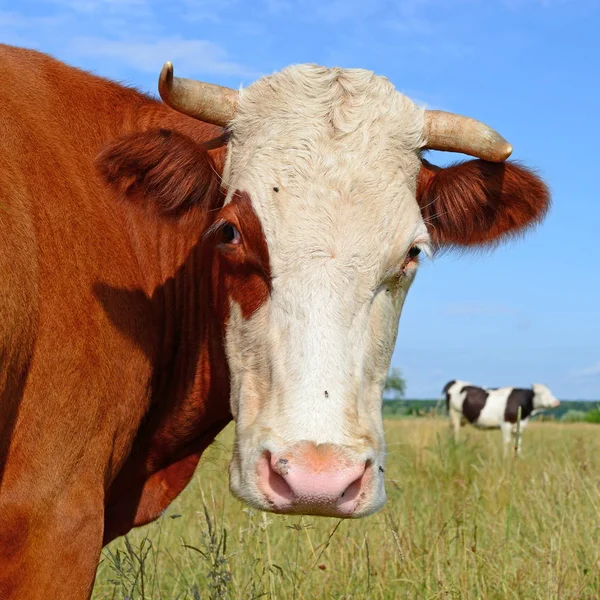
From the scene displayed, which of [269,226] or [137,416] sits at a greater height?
[269,226]

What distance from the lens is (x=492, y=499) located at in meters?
7.33

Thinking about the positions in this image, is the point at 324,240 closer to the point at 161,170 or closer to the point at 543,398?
the point at 161,170

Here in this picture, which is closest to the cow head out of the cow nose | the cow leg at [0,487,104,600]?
the cow nose

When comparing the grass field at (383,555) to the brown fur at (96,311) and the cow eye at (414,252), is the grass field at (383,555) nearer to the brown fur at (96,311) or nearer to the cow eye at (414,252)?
the brown fur at (96,311)

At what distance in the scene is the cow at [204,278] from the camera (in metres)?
3.01

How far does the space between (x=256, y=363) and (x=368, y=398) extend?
0.44 metres

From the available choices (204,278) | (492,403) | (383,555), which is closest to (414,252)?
(204,278)

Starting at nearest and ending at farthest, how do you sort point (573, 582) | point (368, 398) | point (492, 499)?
point (368, 398) < point (573, 582) < point (492, 499)

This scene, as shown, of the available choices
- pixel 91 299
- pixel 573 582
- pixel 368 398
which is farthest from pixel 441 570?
pixel 91 299

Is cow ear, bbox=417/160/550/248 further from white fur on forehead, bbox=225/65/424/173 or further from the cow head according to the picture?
white fur on forehead, bbox=225/65/424/173

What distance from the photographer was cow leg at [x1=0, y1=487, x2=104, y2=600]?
10.0 feet

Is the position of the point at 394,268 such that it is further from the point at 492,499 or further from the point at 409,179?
the point at 492,499

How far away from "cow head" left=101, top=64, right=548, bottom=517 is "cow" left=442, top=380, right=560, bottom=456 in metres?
22.7

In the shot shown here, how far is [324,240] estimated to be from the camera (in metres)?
3.14
